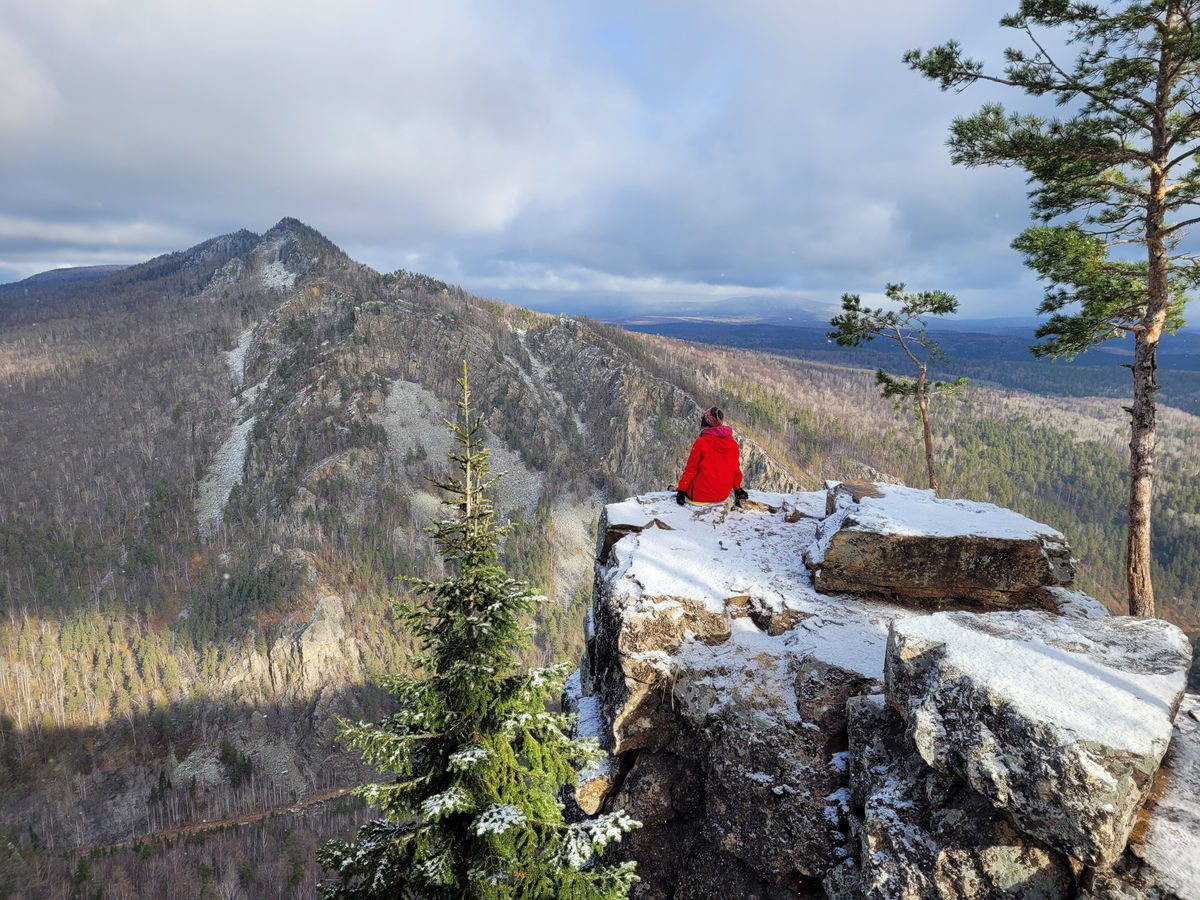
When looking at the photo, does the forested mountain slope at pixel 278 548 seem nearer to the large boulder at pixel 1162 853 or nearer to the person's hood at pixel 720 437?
the person's hood at pixel 720 437

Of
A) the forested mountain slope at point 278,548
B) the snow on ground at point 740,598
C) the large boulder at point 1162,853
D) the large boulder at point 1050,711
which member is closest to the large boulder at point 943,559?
the snow on ground at point 740,598

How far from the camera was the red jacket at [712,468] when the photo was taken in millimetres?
15664

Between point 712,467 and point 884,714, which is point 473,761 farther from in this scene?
point 712,467

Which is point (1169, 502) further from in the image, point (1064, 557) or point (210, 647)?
point (210, 647)

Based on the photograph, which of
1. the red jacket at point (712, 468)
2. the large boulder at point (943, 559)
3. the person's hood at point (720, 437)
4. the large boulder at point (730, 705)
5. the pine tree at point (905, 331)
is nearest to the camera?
the large boulder at point (730, 705)

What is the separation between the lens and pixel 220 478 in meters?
170

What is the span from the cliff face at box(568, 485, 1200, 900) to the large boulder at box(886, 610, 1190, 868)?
0.09ft

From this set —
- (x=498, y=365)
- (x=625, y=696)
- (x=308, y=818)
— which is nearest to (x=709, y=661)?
(x=625, y=696)

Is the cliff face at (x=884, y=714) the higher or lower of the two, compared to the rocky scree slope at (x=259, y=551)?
higher

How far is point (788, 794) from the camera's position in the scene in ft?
29.6

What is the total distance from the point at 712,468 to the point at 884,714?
340 inches

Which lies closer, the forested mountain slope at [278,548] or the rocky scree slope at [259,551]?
the forested mountain slope at [278,548]

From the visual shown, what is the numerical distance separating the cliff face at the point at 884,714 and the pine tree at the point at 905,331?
36.0 ft

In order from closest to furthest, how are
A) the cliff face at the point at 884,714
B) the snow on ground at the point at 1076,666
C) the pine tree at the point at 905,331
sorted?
1. the cliff face at the point at 884,714
2. the snow on ground at the point at 1076,666
3. the pine tree at the point at 905,331
